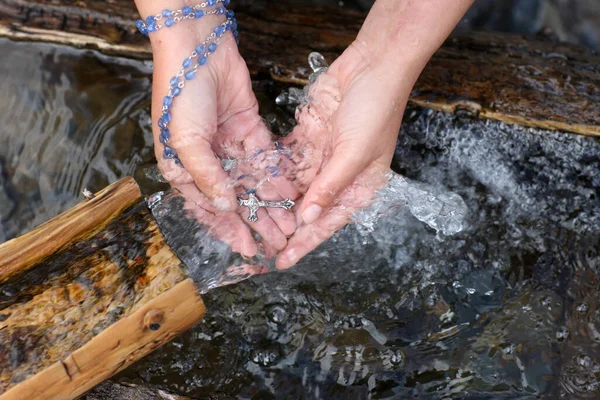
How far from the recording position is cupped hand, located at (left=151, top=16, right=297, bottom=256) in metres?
1.75

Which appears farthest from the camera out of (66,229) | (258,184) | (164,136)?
(258,184)

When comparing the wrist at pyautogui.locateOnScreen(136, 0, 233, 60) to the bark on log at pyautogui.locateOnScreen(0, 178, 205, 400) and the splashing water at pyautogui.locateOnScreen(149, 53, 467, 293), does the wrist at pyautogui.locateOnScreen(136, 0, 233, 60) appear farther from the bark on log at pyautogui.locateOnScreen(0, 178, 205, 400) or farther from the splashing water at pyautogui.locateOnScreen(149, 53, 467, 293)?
the bark on log at pyautogui.locateOnScreen(0, 178, 205, 400)

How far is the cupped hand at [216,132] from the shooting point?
1.75m

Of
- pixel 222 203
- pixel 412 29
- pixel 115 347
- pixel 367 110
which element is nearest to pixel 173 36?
pixel 222 203

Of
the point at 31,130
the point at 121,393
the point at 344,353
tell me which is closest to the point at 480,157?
the point at 344,353

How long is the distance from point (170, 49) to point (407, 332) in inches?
50.1

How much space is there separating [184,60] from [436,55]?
3.79 ft

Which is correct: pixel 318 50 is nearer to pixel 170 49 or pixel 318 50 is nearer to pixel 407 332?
pixel 170 49

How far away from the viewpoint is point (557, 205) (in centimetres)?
225

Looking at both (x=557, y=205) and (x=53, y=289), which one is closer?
(x=53, y=289)

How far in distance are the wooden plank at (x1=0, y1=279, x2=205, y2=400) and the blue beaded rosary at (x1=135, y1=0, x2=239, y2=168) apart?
23.4 inches

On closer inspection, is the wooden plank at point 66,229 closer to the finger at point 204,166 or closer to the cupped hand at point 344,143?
the finger at point 204,166

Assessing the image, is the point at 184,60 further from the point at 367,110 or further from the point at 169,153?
the point at 367,110

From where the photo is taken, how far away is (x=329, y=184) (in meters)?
1.74
